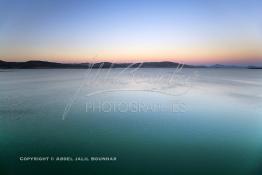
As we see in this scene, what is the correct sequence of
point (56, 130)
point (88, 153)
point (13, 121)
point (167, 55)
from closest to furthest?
1. point (88, 153)
2. point (56, 130)
3. point (13, 121)
4. point (167, 55)

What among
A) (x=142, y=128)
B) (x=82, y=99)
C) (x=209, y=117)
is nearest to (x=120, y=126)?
(x=142, y=128)

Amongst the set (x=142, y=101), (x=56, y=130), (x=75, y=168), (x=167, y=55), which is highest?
(x=167, y=55)

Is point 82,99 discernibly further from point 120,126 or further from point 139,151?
point 139,151

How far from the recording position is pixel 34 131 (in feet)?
9.64

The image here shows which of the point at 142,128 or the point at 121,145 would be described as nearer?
the point at 121,145

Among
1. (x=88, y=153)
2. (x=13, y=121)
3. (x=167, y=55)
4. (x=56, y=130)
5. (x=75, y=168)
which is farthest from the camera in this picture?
(x=167, y=55)

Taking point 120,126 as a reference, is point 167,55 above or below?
above

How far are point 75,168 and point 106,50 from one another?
1.68m

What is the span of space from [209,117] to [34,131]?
231 centimetres

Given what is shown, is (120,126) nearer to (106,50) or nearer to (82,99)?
(82,99)

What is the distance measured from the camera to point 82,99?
3.36m

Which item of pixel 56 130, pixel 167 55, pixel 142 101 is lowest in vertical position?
pixel 56 130

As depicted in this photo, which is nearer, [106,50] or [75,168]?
[75,168]

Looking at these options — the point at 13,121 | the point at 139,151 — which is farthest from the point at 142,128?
the point at 13,121
